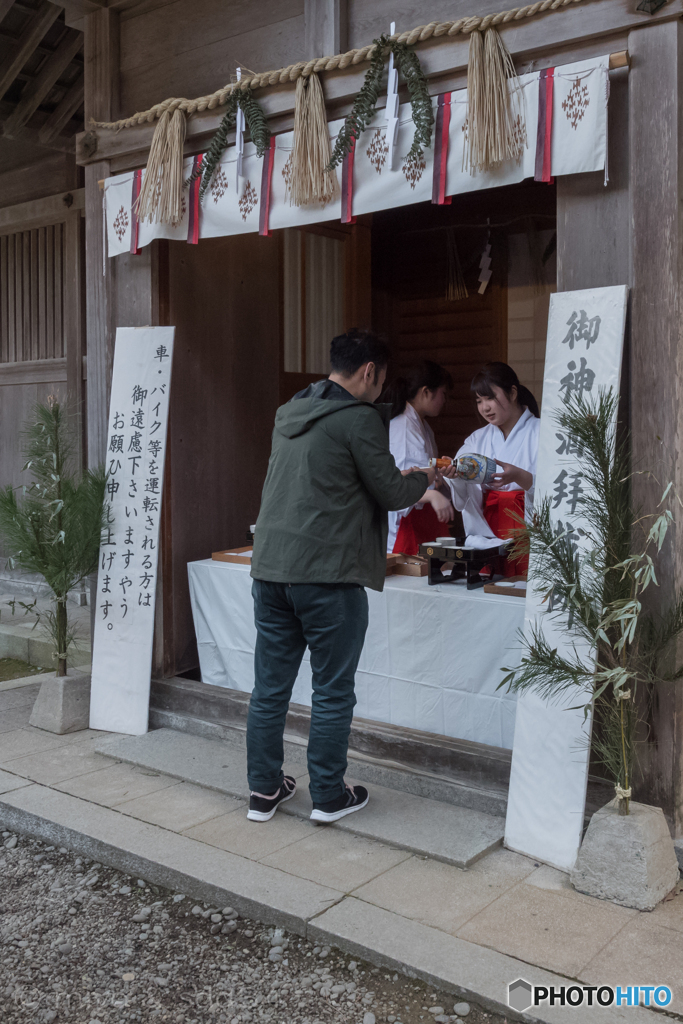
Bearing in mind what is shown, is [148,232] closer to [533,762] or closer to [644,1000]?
[533,762]

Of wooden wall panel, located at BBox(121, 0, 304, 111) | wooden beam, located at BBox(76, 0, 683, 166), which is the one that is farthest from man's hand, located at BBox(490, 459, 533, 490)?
Result: wooden wall panel, located at BBox(121, 0, 304, 111)

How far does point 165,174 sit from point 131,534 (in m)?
2.12

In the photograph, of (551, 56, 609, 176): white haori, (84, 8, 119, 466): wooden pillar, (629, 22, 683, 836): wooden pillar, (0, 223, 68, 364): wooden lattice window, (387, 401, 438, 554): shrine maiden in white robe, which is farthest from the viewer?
(0, 223, 68, 364): wooden lattice window

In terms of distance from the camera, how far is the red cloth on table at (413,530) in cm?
574

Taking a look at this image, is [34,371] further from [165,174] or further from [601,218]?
[601,218]

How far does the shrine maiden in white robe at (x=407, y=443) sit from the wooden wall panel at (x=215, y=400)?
1066 millimetres

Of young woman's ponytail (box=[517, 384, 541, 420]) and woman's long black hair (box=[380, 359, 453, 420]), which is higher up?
woman's long black hair (box=[380, 359, 453, 420])

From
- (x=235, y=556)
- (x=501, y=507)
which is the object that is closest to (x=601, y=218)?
(x=501, y=507)

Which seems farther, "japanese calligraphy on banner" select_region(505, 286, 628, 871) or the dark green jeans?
the dark green jeans

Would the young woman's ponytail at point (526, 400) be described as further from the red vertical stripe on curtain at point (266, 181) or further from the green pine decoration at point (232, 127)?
the green pine decoration at point (232, 127)

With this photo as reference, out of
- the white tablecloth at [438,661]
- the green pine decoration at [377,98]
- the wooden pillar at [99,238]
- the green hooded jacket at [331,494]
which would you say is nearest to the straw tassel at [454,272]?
the wooden pillar at [99,238]

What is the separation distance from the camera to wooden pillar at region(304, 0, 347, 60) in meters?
4.51

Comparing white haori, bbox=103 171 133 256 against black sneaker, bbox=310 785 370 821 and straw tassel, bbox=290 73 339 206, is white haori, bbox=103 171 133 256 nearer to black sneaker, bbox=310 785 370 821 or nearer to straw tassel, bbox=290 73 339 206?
straw tassel, bbox=290 73 339 206

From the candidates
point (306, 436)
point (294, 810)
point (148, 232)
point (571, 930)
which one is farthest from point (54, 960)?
point (148, 232)
